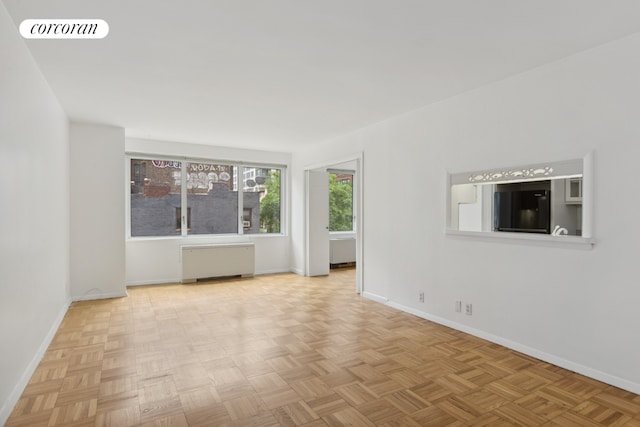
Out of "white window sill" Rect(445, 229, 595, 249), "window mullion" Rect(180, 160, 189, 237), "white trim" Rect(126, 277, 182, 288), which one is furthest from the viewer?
"window mullion" Rect(180, 160, 189, 237)

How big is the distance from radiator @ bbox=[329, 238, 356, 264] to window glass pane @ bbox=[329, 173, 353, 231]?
60 centimetres

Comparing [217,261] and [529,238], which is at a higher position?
[529,238]

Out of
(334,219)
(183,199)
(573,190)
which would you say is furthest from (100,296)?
(573,190)

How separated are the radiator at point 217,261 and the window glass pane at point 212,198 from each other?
0.49 m

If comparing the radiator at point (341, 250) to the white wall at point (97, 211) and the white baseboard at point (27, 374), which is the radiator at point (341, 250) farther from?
the white baseboard at point (27, 374)

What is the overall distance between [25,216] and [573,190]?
13.9 feet

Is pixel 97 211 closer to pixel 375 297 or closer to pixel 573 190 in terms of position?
pixel 375 297

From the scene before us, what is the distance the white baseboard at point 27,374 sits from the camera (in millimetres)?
2152

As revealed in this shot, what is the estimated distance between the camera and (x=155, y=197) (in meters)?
6.29

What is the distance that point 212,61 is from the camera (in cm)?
297

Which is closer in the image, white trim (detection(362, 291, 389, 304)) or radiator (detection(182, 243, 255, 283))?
white trim (detection(362, 291, 389, 304))

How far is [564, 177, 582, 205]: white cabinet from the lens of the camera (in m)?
2.83

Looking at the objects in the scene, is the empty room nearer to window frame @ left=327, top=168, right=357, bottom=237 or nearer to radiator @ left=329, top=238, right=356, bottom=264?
radiator @ left=329, top=238, right=356, bottom=264

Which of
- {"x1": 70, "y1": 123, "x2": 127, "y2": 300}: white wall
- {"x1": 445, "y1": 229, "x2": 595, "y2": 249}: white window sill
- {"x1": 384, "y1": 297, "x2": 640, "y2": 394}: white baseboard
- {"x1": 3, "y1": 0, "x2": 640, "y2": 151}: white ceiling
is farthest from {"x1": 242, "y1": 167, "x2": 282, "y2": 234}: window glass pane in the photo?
{"x1": 445, "y1": 229, "x2": 595, "y2": 249}: white window sill
